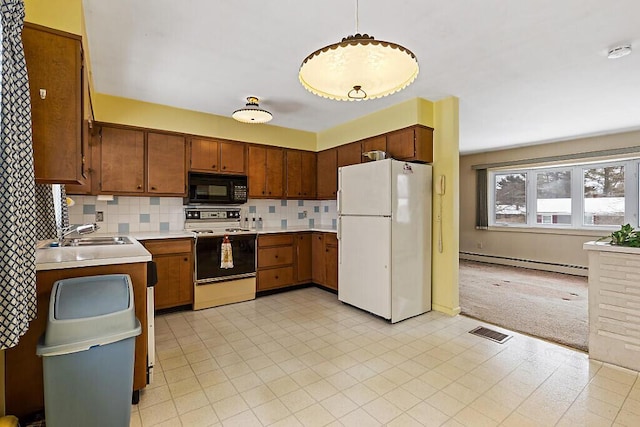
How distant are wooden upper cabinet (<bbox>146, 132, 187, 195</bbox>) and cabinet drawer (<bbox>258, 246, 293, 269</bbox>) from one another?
1.31 m

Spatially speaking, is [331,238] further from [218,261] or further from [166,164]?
[166,164]

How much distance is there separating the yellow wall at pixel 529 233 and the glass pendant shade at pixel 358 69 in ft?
18.2

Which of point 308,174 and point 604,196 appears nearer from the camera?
point 308,174

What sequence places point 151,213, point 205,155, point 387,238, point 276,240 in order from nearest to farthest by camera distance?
1. point 387,238
2. point 151,213
3. point 205,155
4. point 276,240

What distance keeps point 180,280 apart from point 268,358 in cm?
167

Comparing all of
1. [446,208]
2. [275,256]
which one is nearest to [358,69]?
[446,208]

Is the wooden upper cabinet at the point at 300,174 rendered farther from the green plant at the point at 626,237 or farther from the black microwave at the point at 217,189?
the green plant at the point at 626,237

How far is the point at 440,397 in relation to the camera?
1.98 metres

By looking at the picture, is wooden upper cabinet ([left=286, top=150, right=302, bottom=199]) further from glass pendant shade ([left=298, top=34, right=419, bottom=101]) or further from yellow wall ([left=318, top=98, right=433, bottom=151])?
glass pendant shade ([left=298, top=34, right=419, bottom=101])

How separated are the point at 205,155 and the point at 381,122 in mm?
2348

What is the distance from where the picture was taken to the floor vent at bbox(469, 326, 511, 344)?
284 centimetres

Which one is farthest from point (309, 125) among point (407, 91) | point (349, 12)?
point (349, 12)

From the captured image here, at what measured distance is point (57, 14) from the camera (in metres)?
1.72

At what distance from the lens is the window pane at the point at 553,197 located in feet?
18.6
